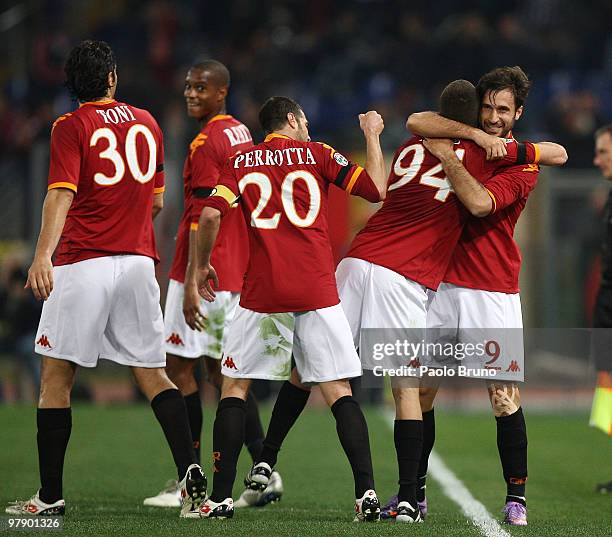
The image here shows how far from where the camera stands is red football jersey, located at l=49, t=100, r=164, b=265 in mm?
5613

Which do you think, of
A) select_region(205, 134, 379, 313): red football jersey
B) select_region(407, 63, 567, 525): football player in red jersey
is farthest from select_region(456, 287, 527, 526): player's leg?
select_region(205, 134, 379, 313): red football jersey

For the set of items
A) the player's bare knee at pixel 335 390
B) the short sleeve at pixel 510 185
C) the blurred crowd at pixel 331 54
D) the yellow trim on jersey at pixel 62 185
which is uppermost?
the blurred crowd at pixel 331 54

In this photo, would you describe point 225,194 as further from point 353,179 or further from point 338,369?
point 338,369

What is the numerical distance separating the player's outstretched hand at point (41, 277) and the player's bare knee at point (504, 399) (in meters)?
2.28

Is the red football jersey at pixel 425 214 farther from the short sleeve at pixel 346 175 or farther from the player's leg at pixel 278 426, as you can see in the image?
the player's leg at pixel 278 426

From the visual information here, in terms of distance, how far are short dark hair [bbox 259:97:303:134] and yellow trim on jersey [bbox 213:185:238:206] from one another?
449 mm

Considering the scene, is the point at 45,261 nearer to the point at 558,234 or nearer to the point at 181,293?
the point at 181,293

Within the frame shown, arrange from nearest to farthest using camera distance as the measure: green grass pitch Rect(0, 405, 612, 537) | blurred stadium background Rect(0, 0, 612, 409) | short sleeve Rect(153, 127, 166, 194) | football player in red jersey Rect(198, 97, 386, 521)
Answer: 1. green grass pitch Rect(0, 405, 612, 537)
2. football player in red jersey Rect(198, 97, 386, 521)
3. short sleeve Rect(153, 127, 166, 194)
4. blurred stadium background Rect(0, 0, 612, 409)

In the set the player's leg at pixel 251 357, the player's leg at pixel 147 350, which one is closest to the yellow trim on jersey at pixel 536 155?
the player's leg at pixel 251 357

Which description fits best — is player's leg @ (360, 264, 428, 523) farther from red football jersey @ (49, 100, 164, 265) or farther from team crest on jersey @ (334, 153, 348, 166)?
red football jersey @ (49, 100, 164, 265)

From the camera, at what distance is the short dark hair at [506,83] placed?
582 centimetres

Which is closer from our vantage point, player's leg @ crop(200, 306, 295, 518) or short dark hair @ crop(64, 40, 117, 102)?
player's leg @ crop(200, 306, 295, 518)

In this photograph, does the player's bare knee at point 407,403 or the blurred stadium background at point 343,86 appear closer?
the player's bare knee at point 407,403

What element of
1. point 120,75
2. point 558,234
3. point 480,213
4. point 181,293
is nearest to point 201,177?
point 181,293
